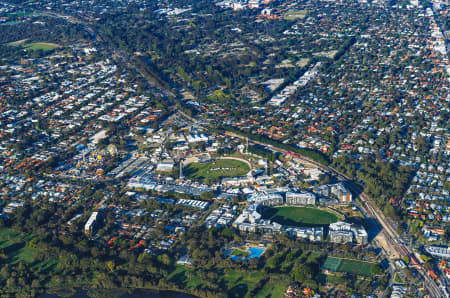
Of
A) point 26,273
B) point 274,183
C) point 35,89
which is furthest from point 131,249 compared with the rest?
point 35,89

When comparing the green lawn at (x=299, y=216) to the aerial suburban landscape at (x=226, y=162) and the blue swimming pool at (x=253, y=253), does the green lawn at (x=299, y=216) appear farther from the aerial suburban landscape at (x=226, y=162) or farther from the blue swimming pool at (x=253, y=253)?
the blue swimming pool at (x=253, y=253)

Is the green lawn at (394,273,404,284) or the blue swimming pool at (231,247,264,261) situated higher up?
the blue swimming pool at (231,247,264,261)

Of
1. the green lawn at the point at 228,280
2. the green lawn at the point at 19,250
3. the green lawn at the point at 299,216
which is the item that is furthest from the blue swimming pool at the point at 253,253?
the green lawn at the point at 19,250

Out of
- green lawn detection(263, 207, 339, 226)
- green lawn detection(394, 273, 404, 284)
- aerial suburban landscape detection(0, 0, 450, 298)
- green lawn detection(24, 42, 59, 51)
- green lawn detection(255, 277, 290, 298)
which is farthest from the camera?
green lawn detection(24, 42, 59, 51)

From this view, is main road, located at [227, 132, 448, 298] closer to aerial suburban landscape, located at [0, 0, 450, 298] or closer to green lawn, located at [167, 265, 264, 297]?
aerial suburban landscape, located at [0, 0, 450, 298]

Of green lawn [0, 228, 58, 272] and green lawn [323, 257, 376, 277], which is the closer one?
green lawn [323, 257, 376, 277]

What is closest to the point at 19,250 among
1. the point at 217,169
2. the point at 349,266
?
the point at 217,169

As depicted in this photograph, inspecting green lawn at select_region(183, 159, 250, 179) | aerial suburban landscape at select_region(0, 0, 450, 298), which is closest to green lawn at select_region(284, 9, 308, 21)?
aerial suburban landscape at select_region(0, 0, 450, 298)

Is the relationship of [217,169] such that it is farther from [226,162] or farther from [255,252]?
[255,252]
